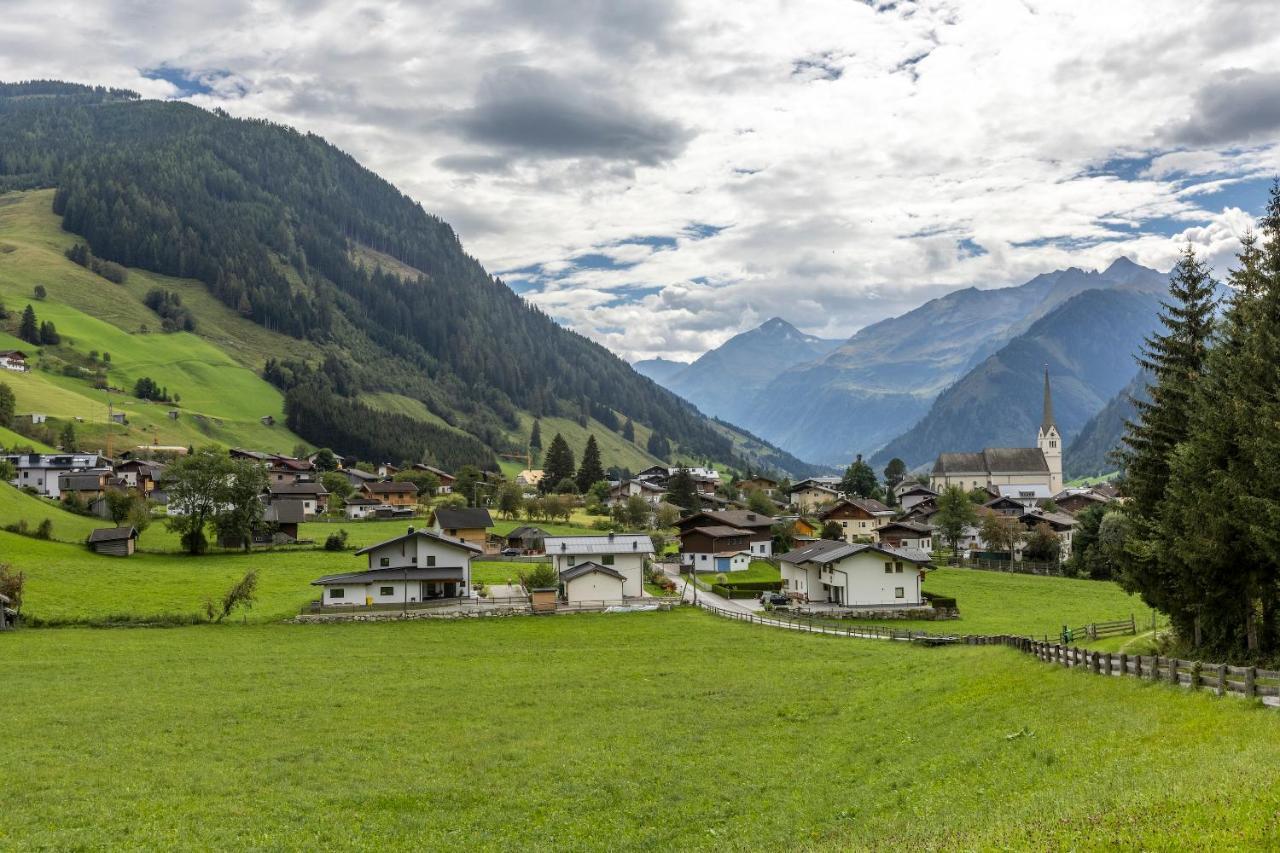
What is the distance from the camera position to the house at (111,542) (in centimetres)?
7688

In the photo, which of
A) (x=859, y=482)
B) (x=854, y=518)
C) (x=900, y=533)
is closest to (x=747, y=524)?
(x=900, y=533)

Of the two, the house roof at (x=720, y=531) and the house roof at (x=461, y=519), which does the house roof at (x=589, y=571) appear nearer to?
the house roof at (x=720, y=531)

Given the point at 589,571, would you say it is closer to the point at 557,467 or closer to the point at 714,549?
the point at 714,549

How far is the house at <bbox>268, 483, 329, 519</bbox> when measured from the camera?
4845 inches

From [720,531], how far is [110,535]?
2350 inches

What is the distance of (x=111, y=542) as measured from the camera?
77.2 meters

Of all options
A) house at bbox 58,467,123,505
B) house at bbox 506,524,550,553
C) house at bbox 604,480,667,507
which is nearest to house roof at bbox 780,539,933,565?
house at bbox 506,524,550,553

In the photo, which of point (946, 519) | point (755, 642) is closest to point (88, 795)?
A: point (755, 642)

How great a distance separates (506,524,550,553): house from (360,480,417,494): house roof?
145 ft

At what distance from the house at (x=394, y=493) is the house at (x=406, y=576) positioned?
2740 inches

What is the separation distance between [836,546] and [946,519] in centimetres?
3943

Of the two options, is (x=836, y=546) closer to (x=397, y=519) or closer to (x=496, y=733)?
(x=496, y=733)

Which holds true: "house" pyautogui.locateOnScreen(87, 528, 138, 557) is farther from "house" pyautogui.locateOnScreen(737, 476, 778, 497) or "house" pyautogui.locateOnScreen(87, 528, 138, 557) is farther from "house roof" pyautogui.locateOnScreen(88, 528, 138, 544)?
"house" pyautogui.locateOnScreen(737, 476, 778, 497)

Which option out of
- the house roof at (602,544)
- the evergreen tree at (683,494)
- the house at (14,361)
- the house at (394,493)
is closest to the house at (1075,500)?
the evergreen tree at (683,494)
